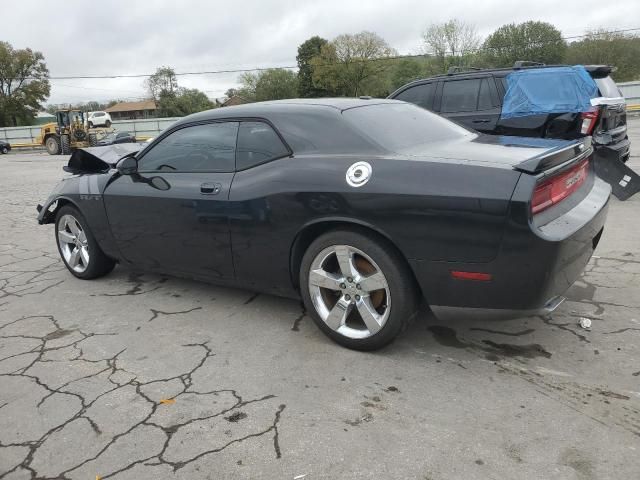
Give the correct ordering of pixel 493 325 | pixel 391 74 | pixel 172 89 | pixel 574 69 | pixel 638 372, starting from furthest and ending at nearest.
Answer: pixel 172 89
pixel 391 74
pixel 574 69
pixel 493 325
pixel 638 372

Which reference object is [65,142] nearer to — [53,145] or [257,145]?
[53,145]

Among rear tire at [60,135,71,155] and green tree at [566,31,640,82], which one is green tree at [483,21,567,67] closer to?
green tree at [566,31,640,82]

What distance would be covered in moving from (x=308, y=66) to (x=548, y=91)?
219 feet

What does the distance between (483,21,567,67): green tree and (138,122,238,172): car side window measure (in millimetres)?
55502

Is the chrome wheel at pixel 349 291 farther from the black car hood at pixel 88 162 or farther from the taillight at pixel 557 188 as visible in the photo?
the black car hood at pixel 88 162

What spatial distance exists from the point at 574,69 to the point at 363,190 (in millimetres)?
5320

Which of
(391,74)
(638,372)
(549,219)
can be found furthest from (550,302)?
(391,74)

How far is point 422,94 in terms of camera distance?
779cm

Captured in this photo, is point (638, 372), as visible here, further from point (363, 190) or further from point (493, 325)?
point (363, 190)

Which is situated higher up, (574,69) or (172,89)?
Answer: (172,89)

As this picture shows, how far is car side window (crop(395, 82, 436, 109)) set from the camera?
25.3 ft

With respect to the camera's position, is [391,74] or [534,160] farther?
[391,74]

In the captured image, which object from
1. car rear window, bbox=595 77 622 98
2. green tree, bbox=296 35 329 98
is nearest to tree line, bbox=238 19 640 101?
green tree, bbox=296 35 329 98

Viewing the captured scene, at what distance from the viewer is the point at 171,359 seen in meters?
3.25
